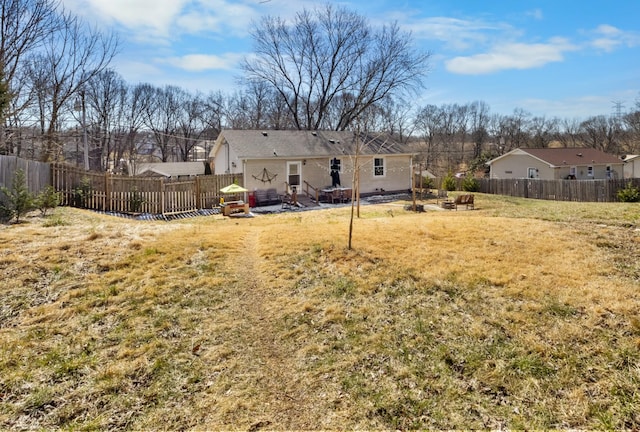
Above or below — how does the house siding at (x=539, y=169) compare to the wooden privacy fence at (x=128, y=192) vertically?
above

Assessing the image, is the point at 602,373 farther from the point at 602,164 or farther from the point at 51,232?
the point at 602,164

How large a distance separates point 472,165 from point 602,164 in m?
17.5

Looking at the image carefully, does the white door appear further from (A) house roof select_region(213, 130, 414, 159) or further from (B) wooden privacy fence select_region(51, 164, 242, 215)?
(B) wooden privacy fence select_region(51, 164, 242, 215)

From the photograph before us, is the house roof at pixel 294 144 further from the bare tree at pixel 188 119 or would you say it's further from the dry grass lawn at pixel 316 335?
the bare tree at pixel 188 119

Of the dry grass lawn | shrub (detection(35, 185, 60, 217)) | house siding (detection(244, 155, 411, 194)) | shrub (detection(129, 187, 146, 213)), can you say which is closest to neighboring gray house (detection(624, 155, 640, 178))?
house siding (detection(244, 155, 411, 194))

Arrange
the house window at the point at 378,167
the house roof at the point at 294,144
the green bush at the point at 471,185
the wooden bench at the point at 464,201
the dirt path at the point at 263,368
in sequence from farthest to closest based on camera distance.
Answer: the green bush at the point at 471,185, the house window at the point at 378,167, the house roof at the point at 294,144, the wooden bench at the point at 464,201, the dirt path at the point at 263,368

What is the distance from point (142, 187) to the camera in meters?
17.0

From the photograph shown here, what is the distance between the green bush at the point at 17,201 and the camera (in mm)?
10969

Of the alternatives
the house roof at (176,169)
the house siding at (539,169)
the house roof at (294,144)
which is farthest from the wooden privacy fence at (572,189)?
the house roof at (176,169)

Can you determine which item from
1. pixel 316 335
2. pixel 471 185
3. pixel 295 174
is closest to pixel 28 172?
pixel 316 335

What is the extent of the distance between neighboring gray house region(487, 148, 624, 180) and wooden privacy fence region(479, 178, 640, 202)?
399 inches

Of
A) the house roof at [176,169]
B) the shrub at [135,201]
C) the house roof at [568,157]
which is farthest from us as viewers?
the house roof at [176,169]

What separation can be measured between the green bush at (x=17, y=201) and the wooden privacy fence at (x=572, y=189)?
28.8 meters

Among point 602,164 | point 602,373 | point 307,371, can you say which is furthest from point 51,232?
point 602,164
